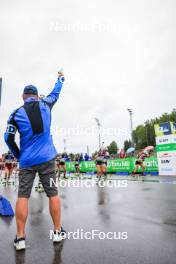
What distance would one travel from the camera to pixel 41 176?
3.54 meters

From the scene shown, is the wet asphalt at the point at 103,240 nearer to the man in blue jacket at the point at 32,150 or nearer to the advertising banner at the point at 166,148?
the man in blue jacket at the point at 32,150

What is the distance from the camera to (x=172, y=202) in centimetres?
646

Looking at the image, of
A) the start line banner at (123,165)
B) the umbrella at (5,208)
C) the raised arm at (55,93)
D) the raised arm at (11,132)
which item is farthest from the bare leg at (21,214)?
the start line banner at (123,165)

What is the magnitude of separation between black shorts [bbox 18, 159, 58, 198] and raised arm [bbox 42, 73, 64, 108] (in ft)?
2.76

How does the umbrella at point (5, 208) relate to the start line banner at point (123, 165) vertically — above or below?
below

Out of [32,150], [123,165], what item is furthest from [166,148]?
[32,150]

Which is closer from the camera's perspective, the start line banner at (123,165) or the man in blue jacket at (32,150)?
the man in blue jacket at (32,150)

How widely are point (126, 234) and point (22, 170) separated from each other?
176cm

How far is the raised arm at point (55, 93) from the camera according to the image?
3716mm

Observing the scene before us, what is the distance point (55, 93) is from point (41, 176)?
123cm

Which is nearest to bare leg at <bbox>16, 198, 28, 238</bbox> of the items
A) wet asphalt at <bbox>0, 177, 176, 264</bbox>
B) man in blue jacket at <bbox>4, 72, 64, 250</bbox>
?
man in blue jacket at <bbox>4, 72, 64, 250</bbox>

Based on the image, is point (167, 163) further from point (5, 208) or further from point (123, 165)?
point (5, 208)

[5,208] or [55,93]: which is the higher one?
[55,93]

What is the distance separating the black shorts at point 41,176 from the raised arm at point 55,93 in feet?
2.76
